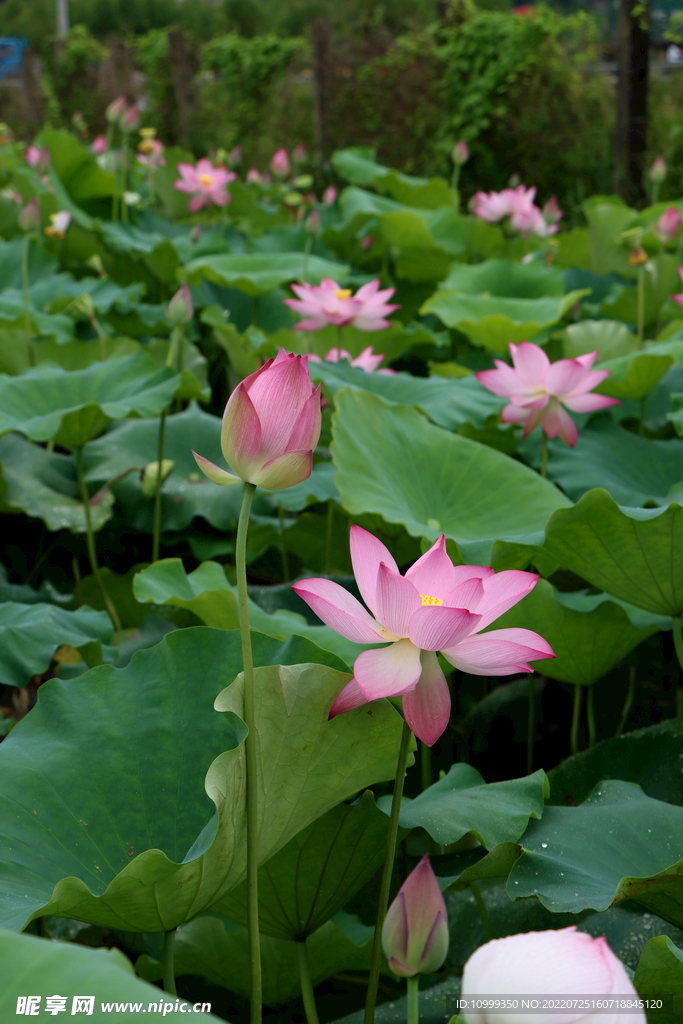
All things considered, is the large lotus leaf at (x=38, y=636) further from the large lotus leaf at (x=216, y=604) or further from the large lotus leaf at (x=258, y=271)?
the large lotus leaf at (x=258, y=271)

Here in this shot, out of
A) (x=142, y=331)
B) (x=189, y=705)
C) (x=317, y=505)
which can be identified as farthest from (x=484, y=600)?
(x=142, y=331)

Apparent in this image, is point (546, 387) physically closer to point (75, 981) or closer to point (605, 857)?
point (605, 857)

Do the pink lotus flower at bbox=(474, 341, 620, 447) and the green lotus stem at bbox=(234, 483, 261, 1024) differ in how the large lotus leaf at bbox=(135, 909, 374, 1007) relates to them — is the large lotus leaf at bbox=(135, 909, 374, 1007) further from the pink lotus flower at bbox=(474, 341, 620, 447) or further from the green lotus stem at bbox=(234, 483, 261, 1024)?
the pink lotus flower at bbox=(474, 341, 620, 447)

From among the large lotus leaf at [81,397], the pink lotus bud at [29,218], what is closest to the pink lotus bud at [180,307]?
the large lotus leaf at [81,397]

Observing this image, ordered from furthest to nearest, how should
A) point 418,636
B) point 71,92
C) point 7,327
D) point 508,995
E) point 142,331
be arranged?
1. point 71,92
2. point 142,331
3. point 7,327
4. point 418,636
5. point 508,995

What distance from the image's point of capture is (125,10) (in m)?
22.4

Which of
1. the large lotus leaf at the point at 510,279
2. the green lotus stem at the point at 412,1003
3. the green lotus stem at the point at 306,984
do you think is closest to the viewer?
the green lotus stem at the point at 412,1003

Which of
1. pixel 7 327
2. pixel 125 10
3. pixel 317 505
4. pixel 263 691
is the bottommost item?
pixel 317 505

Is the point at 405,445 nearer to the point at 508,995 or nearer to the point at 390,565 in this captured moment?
the point at 390,565

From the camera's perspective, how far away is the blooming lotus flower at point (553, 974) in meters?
0.33

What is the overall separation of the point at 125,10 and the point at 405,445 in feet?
82.9

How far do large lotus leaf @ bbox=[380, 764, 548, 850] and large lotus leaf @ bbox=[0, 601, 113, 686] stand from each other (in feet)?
1.36

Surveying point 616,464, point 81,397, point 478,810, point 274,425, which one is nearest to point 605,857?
point 478,810

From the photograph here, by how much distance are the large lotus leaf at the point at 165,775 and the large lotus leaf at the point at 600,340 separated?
133 centimetres
